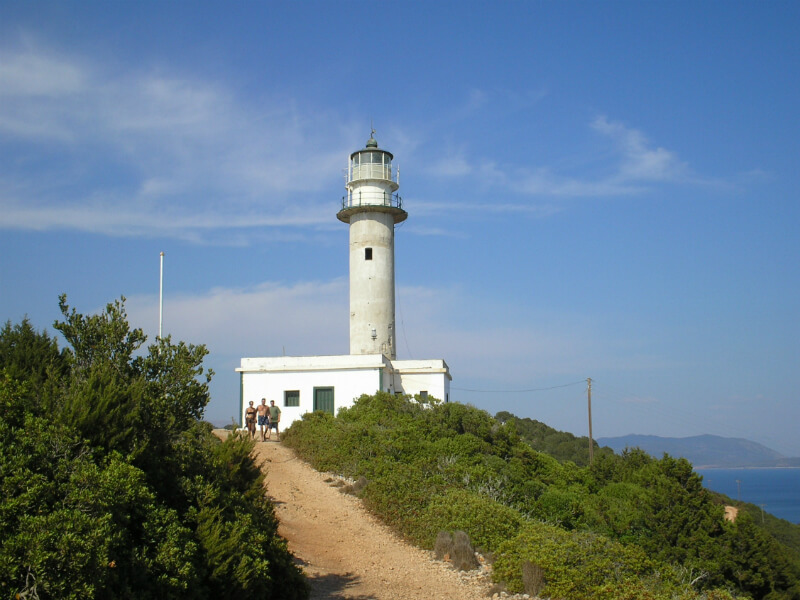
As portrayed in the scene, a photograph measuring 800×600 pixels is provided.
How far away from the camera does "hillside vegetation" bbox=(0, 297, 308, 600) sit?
5539 millimetres

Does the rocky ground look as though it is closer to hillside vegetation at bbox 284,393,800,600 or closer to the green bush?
hillside vegetation at bbox 284,393,800,600

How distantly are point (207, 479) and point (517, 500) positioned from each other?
31.6 feet

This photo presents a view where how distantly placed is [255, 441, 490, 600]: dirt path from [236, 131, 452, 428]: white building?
787 cm

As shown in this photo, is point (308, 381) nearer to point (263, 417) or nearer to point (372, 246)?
point (263, 417)

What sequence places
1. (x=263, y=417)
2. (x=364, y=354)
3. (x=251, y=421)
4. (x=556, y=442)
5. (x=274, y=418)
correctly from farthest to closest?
(x=556, y=442), (x=364, y=354), (x=274, y=418), (x=263, y=417), (x=251, y=421)

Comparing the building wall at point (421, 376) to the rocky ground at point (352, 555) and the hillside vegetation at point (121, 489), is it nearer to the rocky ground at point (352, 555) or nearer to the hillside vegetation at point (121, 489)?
the rocky ground at point (352, 555)

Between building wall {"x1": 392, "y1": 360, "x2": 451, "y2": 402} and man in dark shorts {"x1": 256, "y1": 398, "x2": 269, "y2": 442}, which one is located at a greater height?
building wall {"x1": 392, "y1": 360, "x2": 451, "y2": 402}

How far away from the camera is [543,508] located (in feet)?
52.9

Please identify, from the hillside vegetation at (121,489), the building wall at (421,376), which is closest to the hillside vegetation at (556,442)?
the building wall at (421,376)

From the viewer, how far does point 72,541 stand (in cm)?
550

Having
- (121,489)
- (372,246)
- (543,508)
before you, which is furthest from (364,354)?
(121,489)

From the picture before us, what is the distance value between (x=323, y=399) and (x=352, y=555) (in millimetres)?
13013

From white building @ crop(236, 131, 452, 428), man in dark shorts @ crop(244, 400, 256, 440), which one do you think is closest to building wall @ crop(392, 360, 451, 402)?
white building @ crop(236, 131, 452, 428)

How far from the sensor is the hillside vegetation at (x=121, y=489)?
5539 mm
